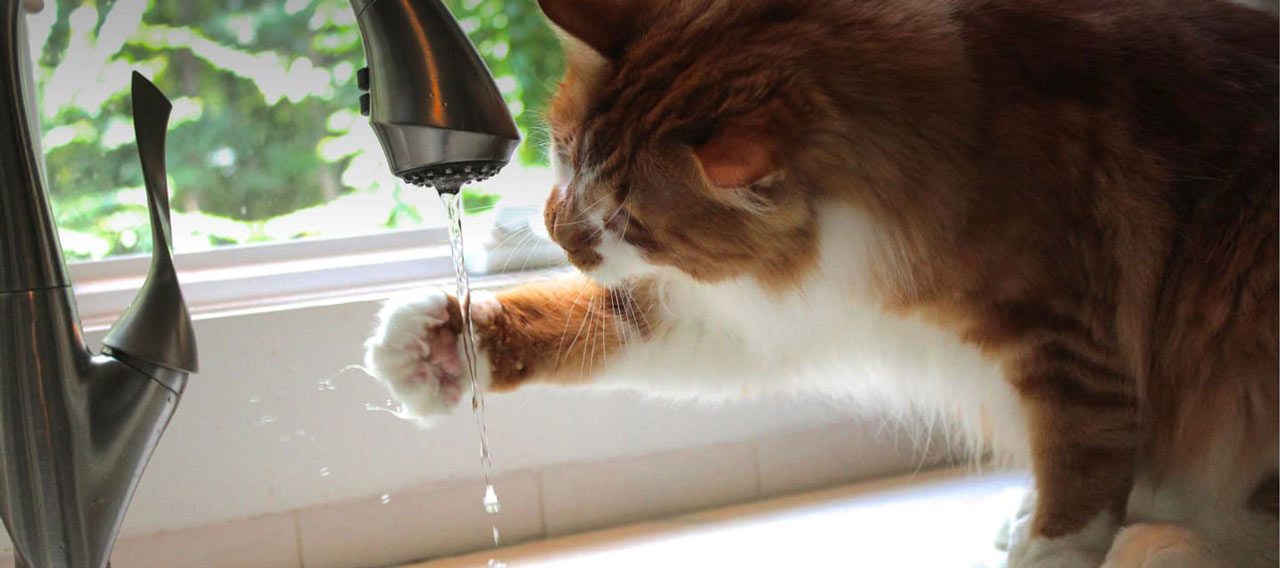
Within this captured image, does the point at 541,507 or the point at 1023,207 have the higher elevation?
the point at 1023,207

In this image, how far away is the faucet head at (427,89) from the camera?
2.48ft

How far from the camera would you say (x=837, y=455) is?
1468 mm

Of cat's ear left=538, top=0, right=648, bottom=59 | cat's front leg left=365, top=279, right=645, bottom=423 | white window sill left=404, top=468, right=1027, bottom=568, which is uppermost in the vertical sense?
cat's ear left=538, top=0, right=648, bottom=59

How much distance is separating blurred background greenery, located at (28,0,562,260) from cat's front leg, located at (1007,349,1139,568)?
0.62 metres

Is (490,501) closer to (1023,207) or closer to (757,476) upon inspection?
(757,476)

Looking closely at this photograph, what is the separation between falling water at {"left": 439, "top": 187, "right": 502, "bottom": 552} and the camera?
0.97m

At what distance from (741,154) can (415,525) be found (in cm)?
66

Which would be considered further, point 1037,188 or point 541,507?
point 541,507

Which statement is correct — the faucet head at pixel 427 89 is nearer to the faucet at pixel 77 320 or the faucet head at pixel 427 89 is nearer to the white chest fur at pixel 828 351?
the faucet at pixel 77 320

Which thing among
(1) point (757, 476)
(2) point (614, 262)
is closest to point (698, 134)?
(2) point (614, 262)

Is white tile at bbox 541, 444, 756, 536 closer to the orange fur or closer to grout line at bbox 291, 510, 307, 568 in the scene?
grout line at bbox 291, 510, 307, 568

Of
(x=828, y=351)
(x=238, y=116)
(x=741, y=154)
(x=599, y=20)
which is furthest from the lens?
(x=238, y=116)

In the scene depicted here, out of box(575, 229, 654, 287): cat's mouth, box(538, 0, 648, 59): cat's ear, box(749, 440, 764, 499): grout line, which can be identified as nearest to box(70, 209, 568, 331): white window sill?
box(575, 229, 654, 287): cat's mouth

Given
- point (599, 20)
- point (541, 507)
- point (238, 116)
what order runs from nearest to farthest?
point (599, 20)
point (541, 507)
point (238, 116)
